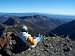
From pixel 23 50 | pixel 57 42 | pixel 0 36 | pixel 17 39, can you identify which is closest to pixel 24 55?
pixel 23 50

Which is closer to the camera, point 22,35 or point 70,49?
point 22,35

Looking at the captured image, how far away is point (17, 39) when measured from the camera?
68.3ft

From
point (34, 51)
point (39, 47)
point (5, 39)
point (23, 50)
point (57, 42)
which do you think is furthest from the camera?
point (57, 42)

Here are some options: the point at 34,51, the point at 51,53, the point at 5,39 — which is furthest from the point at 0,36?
the point at 51,53

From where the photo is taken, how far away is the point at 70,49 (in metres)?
25.6

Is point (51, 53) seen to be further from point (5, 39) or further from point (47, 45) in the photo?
point (5, 39)

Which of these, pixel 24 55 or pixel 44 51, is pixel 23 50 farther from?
pixel 44 51

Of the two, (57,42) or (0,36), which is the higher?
(0,36)

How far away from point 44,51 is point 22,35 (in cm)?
488

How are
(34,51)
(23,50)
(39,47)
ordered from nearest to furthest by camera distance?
(23,50)
(34,51)
(39,47)

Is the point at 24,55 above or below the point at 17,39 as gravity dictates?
below

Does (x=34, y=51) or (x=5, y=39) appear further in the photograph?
(x=34, y=51)

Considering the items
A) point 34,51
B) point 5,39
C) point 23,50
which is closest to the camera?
A: point 5,39

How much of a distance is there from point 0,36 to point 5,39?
74 cm
